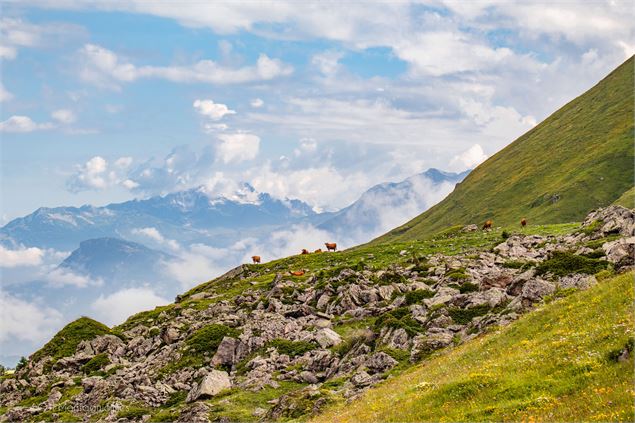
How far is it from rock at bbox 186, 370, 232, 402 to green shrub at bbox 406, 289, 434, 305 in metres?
18.1

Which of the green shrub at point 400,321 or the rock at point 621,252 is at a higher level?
the green shrub at point 400,321

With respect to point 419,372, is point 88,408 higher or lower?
higher

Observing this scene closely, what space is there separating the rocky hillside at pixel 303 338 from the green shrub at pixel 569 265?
0.15 m

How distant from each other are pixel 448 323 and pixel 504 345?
1521cm

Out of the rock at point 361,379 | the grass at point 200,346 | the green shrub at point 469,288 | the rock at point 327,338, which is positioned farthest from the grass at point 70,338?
the green shrub at point 469,288

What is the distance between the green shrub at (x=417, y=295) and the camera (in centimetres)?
5572

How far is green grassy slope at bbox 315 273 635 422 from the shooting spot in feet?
70.0

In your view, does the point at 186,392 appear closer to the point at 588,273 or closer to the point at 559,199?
the point at 588,273

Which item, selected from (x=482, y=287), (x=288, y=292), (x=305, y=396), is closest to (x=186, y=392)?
(x=305, y=396)

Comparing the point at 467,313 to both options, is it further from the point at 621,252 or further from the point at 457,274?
the point at 621,252

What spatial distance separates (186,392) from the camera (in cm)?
5075

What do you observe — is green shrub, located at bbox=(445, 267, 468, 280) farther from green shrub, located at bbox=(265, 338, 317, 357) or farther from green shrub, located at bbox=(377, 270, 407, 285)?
green shrub, located at bbox=(265, 338, 317, 357)

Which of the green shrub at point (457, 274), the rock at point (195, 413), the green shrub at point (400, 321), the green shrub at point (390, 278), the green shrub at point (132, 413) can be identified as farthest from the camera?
the green shrub at point (390, 278)

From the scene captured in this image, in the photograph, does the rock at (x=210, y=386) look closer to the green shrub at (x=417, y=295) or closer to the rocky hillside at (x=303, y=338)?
the rocky hillside at (x=303, y=338)
